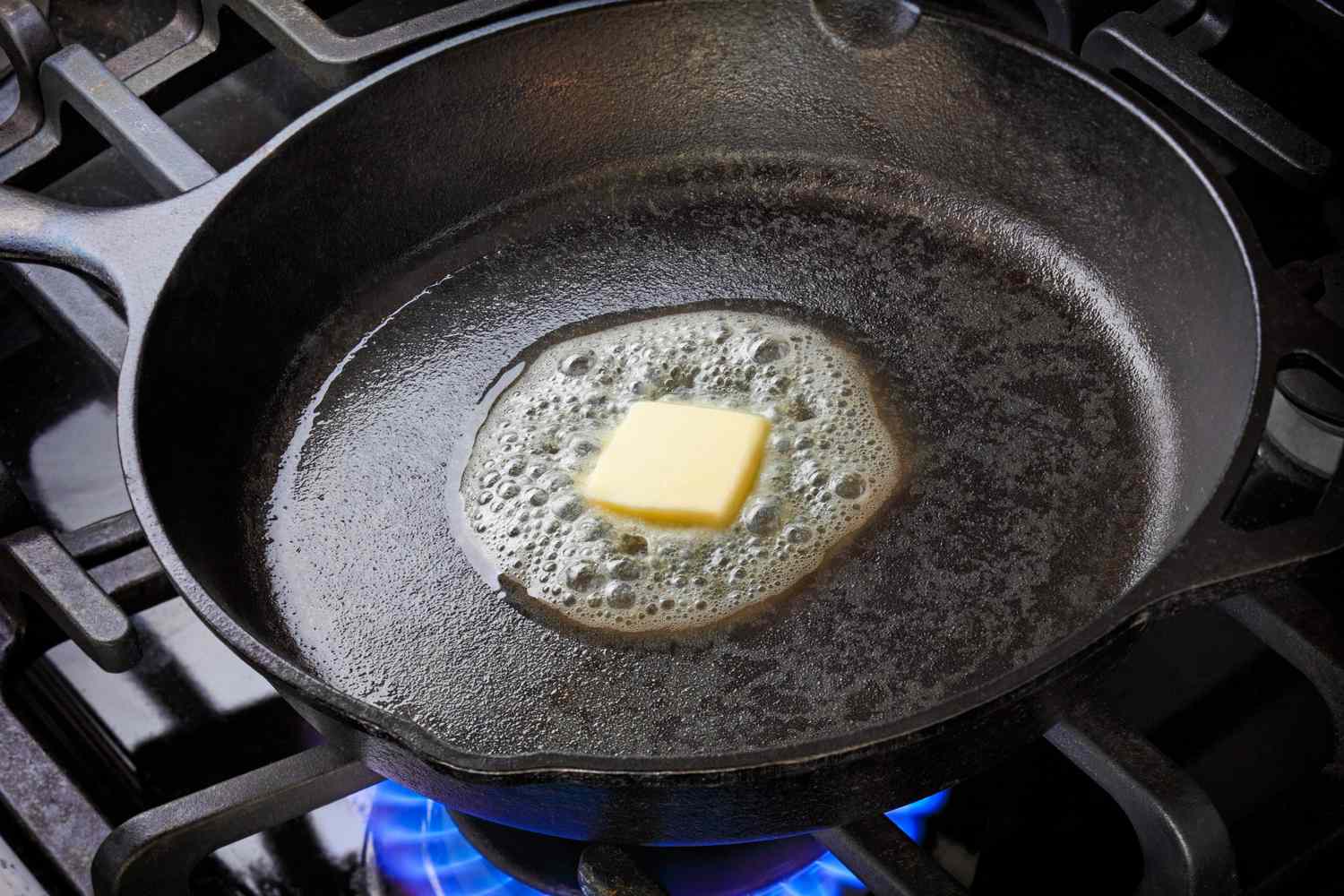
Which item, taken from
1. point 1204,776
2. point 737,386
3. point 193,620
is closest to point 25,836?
point 193,620

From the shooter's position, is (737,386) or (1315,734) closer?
(1315,734)

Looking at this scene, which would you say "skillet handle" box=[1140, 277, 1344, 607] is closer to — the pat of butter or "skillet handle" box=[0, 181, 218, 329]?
the pat of butter

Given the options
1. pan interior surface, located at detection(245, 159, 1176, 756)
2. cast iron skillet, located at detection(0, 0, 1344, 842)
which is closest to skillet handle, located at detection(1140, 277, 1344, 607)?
cast iron skillet, located at detection(0, 0, 1344, 842)

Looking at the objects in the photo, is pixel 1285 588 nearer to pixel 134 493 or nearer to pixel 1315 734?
pixel 1315 734

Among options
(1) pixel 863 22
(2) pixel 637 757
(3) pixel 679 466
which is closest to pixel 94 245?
(3) pixel 679 466

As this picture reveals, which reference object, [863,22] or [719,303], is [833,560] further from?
[863,22]

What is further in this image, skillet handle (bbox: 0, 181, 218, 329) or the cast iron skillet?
skillet handle (bbox: 0, 181, 218, 329)

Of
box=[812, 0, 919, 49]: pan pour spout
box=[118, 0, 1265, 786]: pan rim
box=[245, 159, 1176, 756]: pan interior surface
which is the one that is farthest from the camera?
box=[812, 0, 919, 49]: pan pour spout
